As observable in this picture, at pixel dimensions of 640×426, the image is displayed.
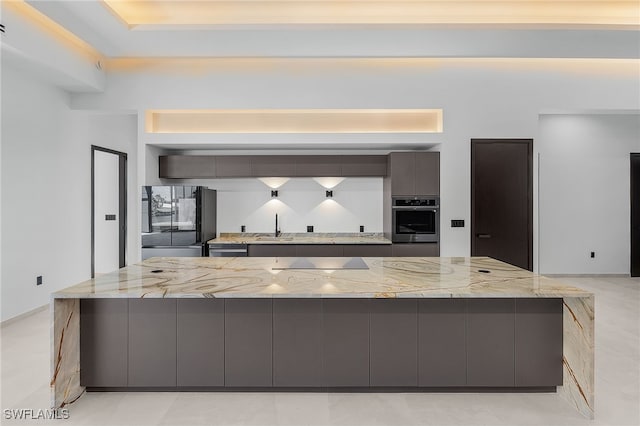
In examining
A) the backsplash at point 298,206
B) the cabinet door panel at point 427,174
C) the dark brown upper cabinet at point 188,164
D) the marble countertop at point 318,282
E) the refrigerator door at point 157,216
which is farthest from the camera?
Result: the backsplash at point 298,206

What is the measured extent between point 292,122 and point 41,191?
322 cm

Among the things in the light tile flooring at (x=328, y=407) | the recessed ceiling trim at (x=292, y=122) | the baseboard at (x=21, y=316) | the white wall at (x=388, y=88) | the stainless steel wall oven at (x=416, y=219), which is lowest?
the light tile flooring at (x=328, y=407)

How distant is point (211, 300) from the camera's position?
8.45 feet

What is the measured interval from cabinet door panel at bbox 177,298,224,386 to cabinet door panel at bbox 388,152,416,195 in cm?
312

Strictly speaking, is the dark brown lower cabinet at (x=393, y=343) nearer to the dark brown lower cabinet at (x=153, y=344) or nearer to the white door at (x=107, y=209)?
the dark brown lower cabinet at (x=153, y=344)

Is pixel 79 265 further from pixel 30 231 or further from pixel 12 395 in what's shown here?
pixel 12 395

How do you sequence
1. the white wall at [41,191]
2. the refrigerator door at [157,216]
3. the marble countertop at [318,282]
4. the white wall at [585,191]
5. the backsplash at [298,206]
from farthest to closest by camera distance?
1. the white wall at [585,191]
2. the backsplash at [298,206]
3. the refrigerator door at [157,216]
4. the white wall at [41,191]
5. the marble countertop at [318,282]

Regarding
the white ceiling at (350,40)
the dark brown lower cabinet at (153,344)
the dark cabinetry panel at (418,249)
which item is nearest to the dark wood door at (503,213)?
the dark cabinetry panel at (418,249)

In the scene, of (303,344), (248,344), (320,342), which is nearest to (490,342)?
(320,342)

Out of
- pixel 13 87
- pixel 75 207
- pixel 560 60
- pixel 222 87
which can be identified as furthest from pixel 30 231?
pixel 560 60

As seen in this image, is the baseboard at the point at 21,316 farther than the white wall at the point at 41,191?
No

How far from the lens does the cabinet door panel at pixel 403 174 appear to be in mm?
4984

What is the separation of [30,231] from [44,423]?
2.95 meters

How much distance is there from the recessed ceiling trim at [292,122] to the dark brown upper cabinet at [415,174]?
0.43 m
